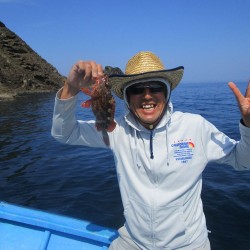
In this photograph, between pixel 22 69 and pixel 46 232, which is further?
pixel 22 69

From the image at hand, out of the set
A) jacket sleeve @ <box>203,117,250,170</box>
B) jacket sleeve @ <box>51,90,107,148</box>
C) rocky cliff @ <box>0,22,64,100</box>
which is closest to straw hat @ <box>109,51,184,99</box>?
jacket sleeve @ <box>51,90,107,148</box>

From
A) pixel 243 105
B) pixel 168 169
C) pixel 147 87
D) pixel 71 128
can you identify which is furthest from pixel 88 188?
pixel 243 105

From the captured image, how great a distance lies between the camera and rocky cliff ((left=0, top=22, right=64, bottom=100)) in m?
52.4

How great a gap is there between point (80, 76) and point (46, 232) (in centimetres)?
253

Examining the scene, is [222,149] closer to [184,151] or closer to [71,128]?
[184,151]

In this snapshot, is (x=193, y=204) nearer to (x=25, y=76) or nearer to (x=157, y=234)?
(x=157, y=234)

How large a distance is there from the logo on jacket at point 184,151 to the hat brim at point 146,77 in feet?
2.26

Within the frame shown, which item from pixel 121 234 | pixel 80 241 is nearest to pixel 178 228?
pixel 121 234

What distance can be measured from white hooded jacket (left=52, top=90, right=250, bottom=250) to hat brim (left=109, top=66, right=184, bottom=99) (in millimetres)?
325

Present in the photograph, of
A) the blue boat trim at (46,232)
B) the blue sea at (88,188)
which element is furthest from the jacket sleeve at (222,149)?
the blue sea at (88,188)

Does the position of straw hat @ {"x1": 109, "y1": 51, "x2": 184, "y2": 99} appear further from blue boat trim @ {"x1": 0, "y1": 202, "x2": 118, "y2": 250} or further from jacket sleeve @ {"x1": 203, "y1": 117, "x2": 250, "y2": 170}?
blue boat trim @ {"x1": 0, "y1": 202, "x2": 118, "y2": 250}

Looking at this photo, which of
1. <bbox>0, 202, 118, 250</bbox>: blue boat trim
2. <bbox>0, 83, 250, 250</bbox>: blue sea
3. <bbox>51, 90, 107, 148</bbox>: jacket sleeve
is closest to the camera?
<bbox>51, 90, 107, 148</bbox>: jacket sleeve

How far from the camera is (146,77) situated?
9.78 feet

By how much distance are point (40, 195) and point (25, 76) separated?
167ft
